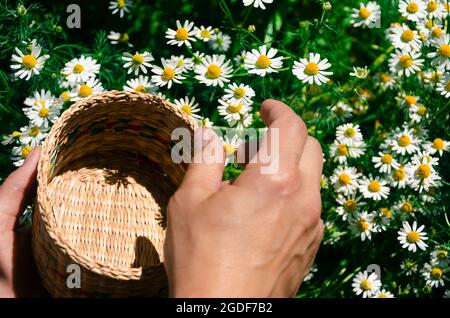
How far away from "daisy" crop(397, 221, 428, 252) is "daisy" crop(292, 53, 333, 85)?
1.53 feet

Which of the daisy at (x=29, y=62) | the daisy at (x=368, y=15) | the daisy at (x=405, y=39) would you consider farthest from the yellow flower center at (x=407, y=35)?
the daisy at (x=29, y=62)

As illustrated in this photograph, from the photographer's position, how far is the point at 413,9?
1910mm

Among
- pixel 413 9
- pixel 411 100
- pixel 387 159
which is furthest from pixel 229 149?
pixel 413 9

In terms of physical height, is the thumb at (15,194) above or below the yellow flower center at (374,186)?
below

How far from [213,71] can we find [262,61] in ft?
0.43

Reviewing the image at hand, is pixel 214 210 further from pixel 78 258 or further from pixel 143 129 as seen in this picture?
pixel 143 129

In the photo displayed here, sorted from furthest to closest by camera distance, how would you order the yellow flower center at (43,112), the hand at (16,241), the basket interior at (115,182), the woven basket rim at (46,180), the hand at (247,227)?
1. the yellow flower center at (43,112)
2. the basket interior at (115,182)
3. the hand at (16,241)
4. the woven basket rim at (46,180)
5. the hand at (247,227)

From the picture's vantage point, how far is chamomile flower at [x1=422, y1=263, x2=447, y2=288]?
1796 millimetres

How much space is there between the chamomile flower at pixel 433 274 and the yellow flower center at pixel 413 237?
78 millimetres

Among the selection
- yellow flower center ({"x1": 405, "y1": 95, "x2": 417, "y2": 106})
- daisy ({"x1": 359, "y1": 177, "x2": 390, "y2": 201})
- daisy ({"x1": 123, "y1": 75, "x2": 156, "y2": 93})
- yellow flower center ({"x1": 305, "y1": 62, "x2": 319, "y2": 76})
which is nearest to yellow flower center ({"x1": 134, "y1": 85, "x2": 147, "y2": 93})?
daisy ({"x1": 123, "y1": 75, "x2": 156, "y2": 93})

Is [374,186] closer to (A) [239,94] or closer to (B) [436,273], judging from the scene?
(B) [436,273]

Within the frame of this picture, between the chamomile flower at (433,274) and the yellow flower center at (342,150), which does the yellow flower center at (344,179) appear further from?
the chamomile flower at (433,274)

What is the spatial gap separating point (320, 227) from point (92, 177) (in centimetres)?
67

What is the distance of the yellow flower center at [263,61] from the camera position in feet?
5.62
